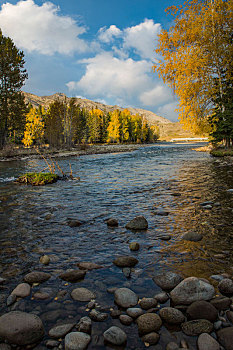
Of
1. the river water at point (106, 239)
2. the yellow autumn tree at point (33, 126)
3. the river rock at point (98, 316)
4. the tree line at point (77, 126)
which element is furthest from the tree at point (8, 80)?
the river rock at point (98, 316)

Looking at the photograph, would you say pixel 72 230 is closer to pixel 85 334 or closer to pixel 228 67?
pixel 85 334

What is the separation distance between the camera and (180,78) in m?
21.1

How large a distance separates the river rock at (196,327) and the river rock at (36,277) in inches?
84.6

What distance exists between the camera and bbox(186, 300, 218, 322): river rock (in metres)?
2.59

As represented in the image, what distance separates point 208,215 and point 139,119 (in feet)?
326

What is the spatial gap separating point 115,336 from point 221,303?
1406 millimetres

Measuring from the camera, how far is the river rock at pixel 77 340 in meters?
2.23

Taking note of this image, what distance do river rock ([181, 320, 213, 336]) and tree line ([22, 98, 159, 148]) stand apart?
52236 mm

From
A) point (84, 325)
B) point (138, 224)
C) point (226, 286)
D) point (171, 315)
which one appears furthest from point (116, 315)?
point (138, 224)

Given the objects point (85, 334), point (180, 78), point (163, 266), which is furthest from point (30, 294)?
point (180, 78)

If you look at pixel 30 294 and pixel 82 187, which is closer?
pixel 30 294

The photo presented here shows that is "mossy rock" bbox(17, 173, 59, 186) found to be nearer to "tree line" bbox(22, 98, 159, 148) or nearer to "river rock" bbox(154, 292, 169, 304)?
"river rock" bbox(154, 292, 169, 304)

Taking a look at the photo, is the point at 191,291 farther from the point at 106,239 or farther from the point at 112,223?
the point at 112,223

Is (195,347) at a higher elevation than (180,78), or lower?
lower
